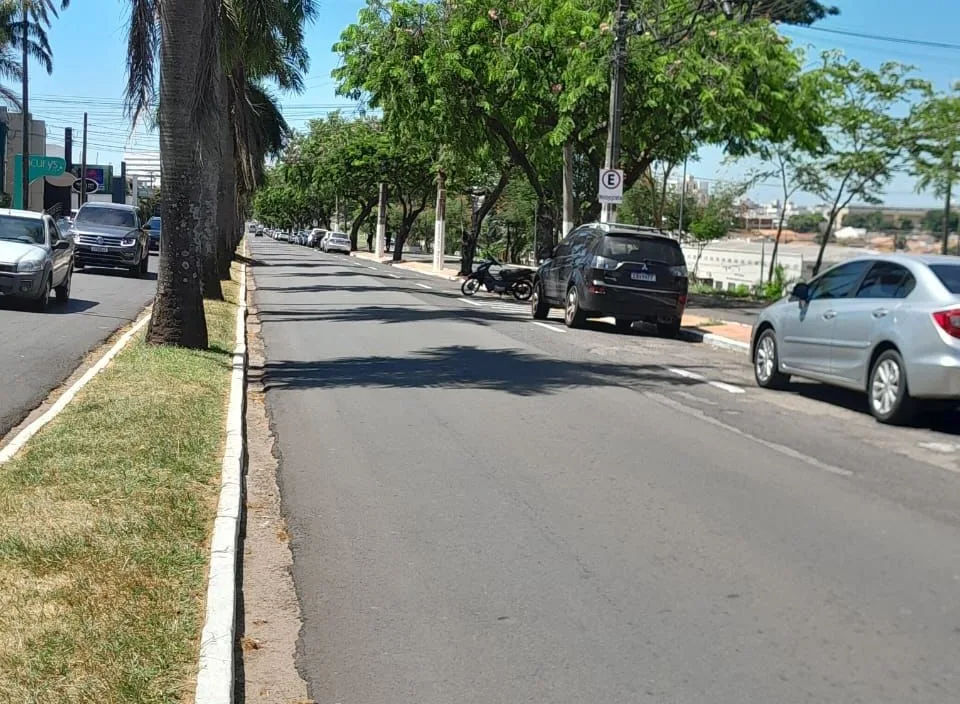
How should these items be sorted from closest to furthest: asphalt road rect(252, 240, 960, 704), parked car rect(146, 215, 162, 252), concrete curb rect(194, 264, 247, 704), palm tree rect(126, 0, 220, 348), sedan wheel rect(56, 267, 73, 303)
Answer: concrete curb rect(194, 264, 247, 704)
asphalt road rect(252, 240, 960, 704)
palm tree rect(126, 0, 220, 348)
sedan wheel rect(56, 267, 73, 303)
parked car rect(146, 215, 162, 252)

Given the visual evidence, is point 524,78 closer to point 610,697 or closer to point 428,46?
point 428,46

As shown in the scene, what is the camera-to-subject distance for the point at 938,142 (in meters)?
37.3

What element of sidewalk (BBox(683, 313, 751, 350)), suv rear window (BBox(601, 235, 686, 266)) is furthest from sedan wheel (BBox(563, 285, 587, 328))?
sidewalk (BBox(683, 313, 751, 350))

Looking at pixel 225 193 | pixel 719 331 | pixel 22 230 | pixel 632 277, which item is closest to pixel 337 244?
pixel 225 193

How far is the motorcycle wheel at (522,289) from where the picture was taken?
32.0 m

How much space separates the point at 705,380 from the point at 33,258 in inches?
441

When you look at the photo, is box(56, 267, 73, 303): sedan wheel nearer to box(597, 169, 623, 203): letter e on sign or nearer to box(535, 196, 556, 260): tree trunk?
box(597, 169, 623, 203): letter e on sign

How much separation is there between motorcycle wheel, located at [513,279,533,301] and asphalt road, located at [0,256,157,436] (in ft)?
33.1

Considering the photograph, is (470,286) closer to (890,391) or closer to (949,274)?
(890,391)

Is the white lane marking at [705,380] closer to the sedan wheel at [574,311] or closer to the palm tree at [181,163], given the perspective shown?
the sedan wheel at [574,311]

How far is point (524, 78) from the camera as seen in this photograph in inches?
1163

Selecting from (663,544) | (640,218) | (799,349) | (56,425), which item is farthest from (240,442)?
(640,218)

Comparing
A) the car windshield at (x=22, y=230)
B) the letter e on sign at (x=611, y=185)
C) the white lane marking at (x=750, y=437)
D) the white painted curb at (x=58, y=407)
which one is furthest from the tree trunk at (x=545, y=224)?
the white lane marking at (x=750, y=437)

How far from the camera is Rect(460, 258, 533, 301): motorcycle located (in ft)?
105
